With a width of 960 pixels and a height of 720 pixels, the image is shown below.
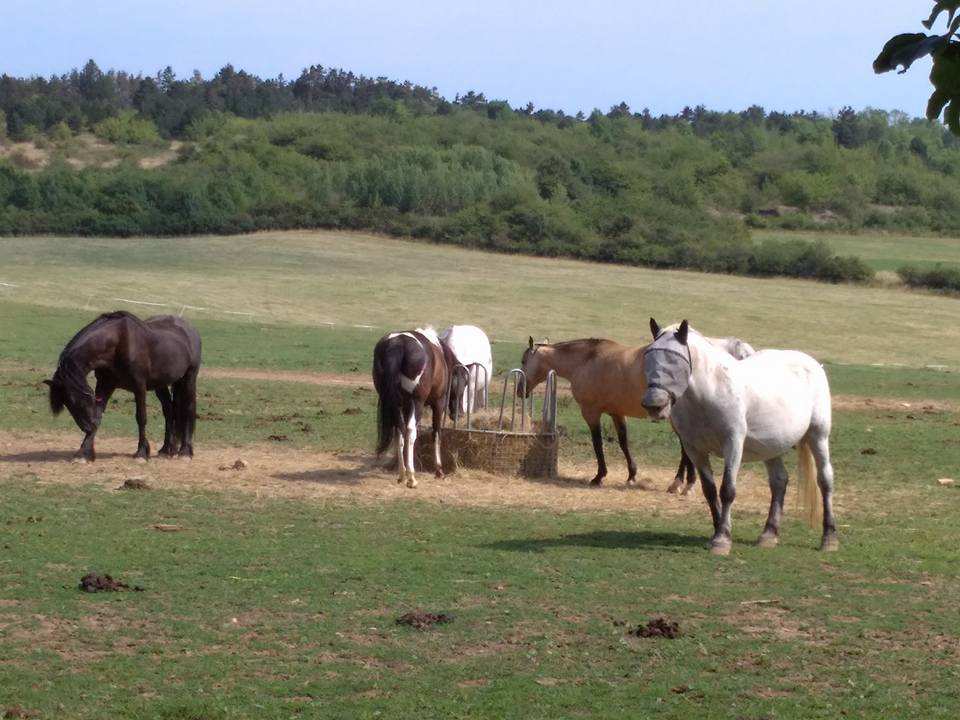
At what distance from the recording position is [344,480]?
1500cm

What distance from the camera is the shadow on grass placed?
11539 mm

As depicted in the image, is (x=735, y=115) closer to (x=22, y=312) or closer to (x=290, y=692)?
(x=22, y=312)

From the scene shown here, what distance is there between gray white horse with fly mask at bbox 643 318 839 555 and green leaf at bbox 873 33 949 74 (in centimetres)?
730

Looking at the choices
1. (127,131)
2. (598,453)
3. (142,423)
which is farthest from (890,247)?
(142,423)

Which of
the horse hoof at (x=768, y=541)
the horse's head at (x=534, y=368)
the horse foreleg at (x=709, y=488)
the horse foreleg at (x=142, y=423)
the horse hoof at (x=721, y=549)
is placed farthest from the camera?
the horse's head at (x=534, y=368)

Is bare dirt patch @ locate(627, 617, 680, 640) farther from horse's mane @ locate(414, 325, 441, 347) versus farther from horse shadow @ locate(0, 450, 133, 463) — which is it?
horse shadow @ locate(0, 450, 133, 463)

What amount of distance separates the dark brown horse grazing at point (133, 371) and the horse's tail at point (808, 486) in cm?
711

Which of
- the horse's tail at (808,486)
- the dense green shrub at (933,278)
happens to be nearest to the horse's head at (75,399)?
the horse's tail at (808,486)

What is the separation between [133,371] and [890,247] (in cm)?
6590

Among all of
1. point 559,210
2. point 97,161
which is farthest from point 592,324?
point 97,161

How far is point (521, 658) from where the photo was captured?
26.6ft

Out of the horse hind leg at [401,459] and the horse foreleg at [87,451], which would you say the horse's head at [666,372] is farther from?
the horse foreleg at [87,451]

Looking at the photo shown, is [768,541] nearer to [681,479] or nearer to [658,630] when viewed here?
[681,479]

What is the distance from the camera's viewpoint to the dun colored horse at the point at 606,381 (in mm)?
15125
